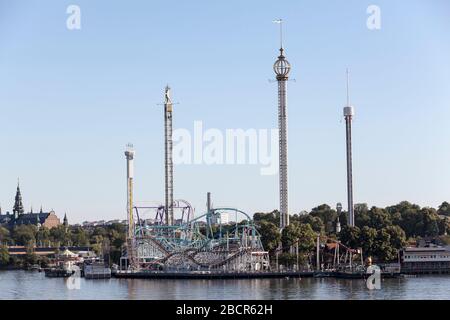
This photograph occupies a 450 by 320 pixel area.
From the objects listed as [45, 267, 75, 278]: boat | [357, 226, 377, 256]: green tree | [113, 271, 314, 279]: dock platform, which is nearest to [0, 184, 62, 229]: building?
[45, 267, 75, 278]: boat

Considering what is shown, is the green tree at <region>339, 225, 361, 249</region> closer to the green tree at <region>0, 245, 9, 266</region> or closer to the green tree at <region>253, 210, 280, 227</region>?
the green tree at <region>253, 210, 280, 227</region>

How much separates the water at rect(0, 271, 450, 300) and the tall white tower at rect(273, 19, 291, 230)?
941cm

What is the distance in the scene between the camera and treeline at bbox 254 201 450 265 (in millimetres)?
50969

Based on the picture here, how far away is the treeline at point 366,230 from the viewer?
51.0 m

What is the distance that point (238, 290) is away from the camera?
38.0 meters

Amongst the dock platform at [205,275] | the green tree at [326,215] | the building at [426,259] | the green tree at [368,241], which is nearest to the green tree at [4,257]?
the dock platform at [205,275]

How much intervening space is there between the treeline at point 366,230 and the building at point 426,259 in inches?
31.9

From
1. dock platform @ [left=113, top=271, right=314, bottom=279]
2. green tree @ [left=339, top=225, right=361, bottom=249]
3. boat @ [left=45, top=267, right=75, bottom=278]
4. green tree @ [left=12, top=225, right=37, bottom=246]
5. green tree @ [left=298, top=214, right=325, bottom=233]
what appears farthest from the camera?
green tree @ [left=12, top=225, right=37, bottom=246]

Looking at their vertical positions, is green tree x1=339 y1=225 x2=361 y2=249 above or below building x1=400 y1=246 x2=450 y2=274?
above

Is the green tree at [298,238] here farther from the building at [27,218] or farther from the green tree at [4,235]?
the building at [27,218]

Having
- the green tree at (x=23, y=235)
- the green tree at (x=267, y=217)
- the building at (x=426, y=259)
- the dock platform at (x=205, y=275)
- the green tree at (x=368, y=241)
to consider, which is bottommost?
the dock platform at (x=205, y=275)

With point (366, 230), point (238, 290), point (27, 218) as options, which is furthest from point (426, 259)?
point (27, 218)
